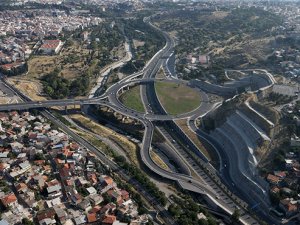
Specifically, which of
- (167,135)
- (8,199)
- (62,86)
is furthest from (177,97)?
(8,199)

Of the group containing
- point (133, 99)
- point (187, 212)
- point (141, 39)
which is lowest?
point (133, 99)

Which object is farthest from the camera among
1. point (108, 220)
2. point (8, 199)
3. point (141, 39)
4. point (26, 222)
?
point (141, 39)

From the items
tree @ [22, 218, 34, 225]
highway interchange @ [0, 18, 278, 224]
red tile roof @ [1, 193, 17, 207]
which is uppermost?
red tile roof @ [1, 193, 17, 207]

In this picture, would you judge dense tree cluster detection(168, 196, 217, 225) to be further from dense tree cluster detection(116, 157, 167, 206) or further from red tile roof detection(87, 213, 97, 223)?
red tile roof detection(87, 213, 97, 223)

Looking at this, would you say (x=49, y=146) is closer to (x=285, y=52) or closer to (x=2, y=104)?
(x=2, y=104)

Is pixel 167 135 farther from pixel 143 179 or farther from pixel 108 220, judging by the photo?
pixel 108 220

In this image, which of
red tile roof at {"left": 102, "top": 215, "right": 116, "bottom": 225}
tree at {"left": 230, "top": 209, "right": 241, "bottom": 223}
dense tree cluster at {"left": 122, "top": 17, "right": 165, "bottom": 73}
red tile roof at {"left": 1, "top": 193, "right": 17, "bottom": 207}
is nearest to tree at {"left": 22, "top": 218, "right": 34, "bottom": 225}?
red tile roof at {"left": 1, "top": 193, "right": 17, "bottom": 207}
